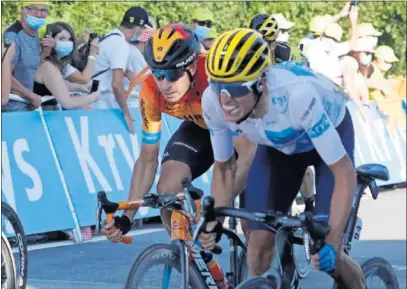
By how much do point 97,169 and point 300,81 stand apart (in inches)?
224

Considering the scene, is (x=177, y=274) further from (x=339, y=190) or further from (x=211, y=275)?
(x=339, y=190)

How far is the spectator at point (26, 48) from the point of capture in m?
10.5

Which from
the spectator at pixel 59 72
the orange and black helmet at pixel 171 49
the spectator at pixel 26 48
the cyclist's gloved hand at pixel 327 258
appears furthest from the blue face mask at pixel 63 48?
the cyclist's gloved hand at pixel 327 258

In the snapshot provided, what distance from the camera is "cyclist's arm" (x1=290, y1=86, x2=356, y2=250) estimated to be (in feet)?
17.9

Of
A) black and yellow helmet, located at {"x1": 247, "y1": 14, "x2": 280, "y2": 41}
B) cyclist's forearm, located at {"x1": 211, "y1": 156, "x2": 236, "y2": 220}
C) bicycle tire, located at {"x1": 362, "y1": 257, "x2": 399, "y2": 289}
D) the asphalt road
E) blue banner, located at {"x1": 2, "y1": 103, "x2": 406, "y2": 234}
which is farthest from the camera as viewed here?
blue banner, located at {"x1": 2, "y1": 103, "x2": 406, "y2": 234}

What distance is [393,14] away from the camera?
824 inches

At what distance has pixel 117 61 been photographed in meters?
11.6

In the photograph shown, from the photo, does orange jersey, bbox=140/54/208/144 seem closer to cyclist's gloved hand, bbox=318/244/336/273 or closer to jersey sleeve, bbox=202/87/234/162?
jersey sleeve, bbox=202/87/234/162

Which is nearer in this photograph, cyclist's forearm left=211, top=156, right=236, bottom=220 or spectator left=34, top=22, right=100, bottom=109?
cyclist's forearm left=211, top=156, right=236, bottom=220

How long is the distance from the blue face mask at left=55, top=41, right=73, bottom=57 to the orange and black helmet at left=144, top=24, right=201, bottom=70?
482cm

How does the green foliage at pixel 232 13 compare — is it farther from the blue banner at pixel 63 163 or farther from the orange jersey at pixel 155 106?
the orange jersey at pixel 155 106

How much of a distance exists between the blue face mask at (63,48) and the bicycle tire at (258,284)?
606 centimetres

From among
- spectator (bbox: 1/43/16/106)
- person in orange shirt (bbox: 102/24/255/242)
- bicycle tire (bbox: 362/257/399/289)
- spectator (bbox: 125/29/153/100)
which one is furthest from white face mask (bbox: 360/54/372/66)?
bicycle tire (bbox: 362/257/399/289)

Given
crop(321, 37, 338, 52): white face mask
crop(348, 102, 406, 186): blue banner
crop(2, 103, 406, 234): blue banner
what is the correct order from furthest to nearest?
crop(348, 102, 406, 186): blue banner
crop(321, 37, 338, 52): white face mask
crop(2, 103, 406, 234): blue banner
